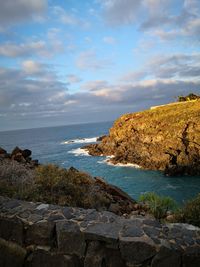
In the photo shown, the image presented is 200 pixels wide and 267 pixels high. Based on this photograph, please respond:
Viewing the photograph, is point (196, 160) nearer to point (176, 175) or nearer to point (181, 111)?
point (176, 175)

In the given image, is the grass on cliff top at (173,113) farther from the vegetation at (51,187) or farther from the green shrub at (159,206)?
the vegetation at (51,187)

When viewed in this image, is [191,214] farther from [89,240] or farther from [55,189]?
[55,189]

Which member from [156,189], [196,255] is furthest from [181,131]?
[196,255]

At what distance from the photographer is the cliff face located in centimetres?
5097

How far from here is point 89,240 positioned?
6738mm

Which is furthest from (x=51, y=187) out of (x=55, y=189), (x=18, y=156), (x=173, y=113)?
(x=173, y=113)

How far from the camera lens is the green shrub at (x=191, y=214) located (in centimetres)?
839

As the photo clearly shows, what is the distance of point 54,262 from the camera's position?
6918 mm

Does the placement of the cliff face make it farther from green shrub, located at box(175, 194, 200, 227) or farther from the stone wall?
the stone wall

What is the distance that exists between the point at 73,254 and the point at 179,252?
2.36 meters

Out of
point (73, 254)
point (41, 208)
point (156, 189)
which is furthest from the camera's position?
point (156, 189)

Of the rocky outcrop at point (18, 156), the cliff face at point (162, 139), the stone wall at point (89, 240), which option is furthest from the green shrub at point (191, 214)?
the cliff face at point (162, 139)

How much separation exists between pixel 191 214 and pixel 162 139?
48064 millimetres

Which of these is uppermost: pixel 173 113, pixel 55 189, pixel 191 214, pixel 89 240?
pixel 173 113
